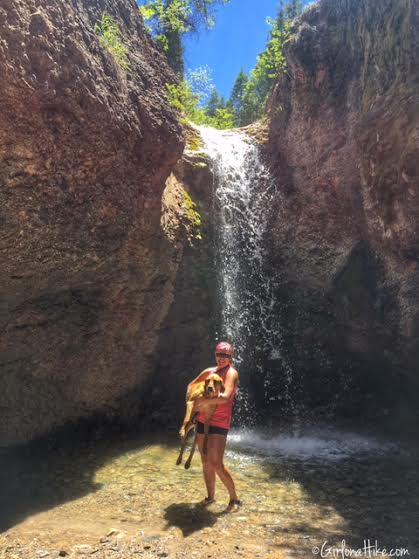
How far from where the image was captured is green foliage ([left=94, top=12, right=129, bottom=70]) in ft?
19.2

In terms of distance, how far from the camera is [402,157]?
6738 millimetres

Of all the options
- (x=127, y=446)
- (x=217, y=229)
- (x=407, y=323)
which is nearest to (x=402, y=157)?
(x=407, y=323)

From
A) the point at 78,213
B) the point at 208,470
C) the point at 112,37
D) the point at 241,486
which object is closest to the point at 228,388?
the point at 208,470

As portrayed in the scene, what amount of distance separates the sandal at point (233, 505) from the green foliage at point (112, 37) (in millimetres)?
5520

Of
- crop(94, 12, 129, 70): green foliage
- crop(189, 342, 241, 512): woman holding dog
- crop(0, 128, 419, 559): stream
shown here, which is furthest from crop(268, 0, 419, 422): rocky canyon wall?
crop(189, 342, 241, 512): woman holding dog

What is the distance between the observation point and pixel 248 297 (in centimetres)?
902

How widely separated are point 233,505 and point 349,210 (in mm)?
5986

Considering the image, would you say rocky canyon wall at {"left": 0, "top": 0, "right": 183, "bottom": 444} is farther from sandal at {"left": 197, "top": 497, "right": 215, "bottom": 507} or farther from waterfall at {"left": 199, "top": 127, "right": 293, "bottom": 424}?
sandal at {"left": 197, "top": 497, "right": 215, "bottom": 507}

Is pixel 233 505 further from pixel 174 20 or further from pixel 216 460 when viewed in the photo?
pixel 174 20

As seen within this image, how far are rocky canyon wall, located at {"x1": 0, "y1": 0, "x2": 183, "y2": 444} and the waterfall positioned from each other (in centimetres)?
146

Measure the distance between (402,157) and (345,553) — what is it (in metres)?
5.52

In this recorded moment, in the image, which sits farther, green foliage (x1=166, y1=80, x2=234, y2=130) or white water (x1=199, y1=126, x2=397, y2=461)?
white water (x1=199, y1=126, x2=397, y2=461)

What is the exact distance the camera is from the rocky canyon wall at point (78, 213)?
4590 millimetres

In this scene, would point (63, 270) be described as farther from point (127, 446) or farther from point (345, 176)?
point (345, 176)
